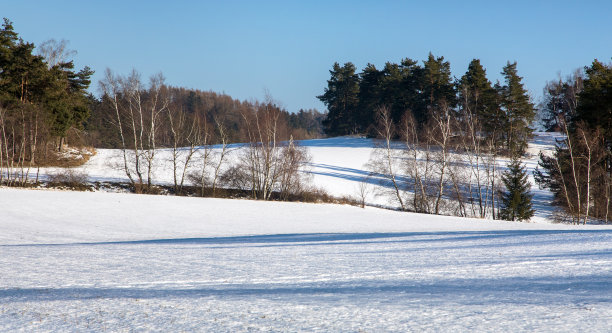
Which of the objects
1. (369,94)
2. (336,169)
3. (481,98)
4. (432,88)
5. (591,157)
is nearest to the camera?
(591,157)

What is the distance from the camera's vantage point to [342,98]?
282ft

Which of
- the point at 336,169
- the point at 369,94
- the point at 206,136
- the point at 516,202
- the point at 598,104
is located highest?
the point at 369,94

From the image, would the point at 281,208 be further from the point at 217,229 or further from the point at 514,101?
the point at 514,101

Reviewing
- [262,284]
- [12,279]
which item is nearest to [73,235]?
[12,279]

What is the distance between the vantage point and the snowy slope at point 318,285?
17.9ft

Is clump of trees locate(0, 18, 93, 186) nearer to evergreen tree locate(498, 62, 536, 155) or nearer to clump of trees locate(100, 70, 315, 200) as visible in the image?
clump of trees locate(100, 70, 315, 200)

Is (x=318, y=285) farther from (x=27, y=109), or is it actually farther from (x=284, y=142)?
(x=27, y=109)

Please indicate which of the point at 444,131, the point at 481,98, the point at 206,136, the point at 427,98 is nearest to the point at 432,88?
the point at 427,98

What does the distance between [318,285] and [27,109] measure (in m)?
40.7

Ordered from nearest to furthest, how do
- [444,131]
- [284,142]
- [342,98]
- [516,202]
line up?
[516,202] → [444,131] → [284,142] → [342,98]

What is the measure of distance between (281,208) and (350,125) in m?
56.8

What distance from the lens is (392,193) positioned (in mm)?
38406

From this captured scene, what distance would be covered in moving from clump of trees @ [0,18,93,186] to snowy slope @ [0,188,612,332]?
25.4m

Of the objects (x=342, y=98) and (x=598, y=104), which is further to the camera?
(x=342, y=98)
